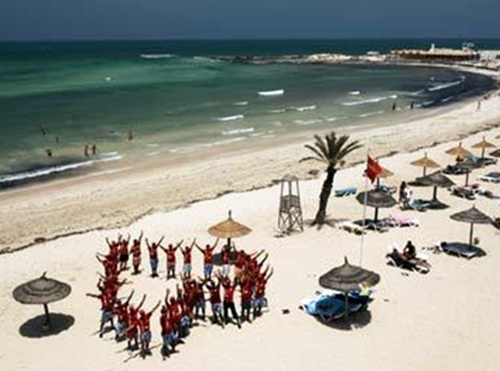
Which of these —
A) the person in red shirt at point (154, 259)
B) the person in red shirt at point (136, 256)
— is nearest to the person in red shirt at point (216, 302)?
the person in red shirt at point (154, 259)

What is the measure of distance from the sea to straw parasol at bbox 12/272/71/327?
17.5m

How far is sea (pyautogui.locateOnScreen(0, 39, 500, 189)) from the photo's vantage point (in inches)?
1505

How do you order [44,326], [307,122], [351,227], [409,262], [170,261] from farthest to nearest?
[307,122], [351,227], [409,262], [170,261], [44,326]

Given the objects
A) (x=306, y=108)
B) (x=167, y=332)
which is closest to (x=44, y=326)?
(x=167, y=332)

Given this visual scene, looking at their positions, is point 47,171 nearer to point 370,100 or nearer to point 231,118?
point 231,118

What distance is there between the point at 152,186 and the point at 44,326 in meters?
15.1

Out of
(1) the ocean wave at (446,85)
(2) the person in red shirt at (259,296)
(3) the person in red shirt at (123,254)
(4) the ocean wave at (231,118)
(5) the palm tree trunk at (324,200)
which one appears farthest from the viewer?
(1) the ocean wave at (446,85)

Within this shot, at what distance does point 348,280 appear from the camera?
575 inches

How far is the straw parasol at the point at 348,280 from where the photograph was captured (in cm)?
1453

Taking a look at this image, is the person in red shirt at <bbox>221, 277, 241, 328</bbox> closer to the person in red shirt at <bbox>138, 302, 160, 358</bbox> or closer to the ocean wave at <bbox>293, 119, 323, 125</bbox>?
the person in red shirt at <bbox>138, 302, 160, 358</bbox>

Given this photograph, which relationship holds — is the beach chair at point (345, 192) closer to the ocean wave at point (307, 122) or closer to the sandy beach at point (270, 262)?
the sandy beach at point (270, 262)

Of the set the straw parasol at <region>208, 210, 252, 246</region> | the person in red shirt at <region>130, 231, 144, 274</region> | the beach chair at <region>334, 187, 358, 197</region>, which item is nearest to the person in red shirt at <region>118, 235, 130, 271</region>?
the person in red shirt at <region>130, 231, 144, 274</region>

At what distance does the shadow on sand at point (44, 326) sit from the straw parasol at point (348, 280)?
6.47m

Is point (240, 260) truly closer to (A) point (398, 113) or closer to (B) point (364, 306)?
(B) point (364, 306)
